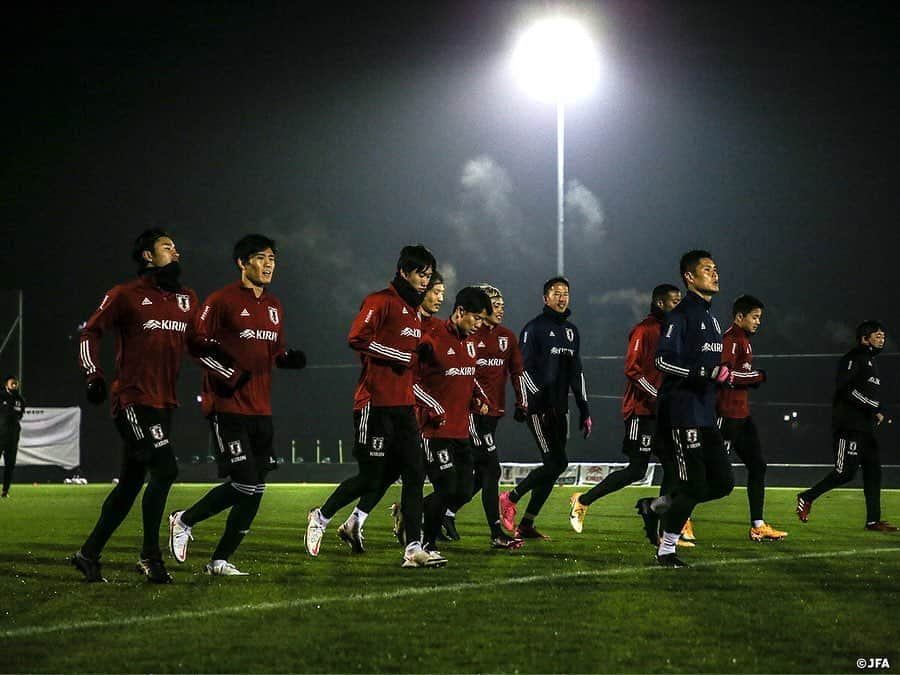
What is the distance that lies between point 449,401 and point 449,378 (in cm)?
20

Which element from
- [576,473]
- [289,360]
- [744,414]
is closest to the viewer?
[289,360]

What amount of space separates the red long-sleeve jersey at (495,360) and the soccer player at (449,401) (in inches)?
60.7

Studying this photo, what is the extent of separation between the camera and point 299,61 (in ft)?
140

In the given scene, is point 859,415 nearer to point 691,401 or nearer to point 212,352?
point 691,401

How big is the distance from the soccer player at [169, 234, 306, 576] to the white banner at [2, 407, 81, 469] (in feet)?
70.9

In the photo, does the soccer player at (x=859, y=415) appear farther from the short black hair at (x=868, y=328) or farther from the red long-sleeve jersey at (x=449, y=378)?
the red long-sleeve jersey at (x=449, y=378)

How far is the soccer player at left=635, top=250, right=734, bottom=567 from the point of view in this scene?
29.7 feet

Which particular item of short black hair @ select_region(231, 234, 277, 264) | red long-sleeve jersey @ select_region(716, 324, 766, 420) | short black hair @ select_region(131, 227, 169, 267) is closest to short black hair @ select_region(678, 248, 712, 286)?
red long-sleeve jersey @ select_region(716, 324, 766, 420)

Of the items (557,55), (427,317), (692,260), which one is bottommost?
(427,317)

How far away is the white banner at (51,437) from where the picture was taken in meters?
29.0

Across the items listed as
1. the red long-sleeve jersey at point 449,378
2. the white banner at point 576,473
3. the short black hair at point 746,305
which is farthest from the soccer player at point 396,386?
the white banner at point 576,473

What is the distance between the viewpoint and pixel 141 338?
8289 mm

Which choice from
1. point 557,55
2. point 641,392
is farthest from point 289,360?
point 557,55

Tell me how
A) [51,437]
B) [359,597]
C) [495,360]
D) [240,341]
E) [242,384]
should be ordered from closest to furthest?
[359,597], [242,384], [240,341], [495,360], [51,437]
